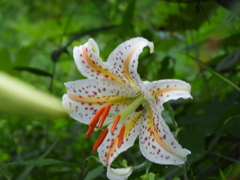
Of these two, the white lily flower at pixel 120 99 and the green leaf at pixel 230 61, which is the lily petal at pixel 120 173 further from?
the green leaf at pixel 230 61

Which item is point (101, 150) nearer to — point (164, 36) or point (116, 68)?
point (116, 68)

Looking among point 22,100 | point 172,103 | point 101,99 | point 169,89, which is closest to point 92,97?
point 101,99

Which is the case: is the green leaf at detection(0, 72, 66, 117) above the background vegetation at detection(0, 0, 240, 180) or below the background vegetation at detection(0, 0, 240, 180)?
above

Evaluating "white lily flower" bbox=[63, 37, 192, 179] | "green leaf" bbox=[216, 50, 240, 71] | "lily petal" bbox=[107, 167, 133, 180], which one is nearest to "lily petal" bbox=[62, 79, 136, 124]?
"white lily flower" bbox=[63, 37, 192, 179]

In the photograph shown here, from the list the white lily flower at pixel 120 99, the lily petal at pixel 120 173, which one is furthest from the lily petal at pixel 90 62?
the lily petal at pixel 120 173

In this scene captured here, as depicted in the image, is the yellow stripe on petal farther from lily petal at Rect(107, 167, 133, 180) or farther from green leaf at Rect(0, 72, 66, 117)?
green leaf at Rect(0, 72, 66, 117)

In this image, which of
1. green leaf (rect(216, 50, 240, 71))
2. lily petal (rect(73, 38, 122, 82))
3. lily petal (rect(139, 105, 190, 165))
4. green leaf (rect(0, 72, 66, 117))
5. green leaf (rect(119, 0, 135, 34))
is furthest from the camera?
green leaf (rect(119, 0, 135, 34))

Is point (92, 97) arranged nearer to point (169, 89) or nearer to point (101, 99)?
point (101, 99)

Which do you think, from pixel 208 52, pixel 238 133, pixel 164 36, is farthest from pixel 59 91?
pixel 208 52
